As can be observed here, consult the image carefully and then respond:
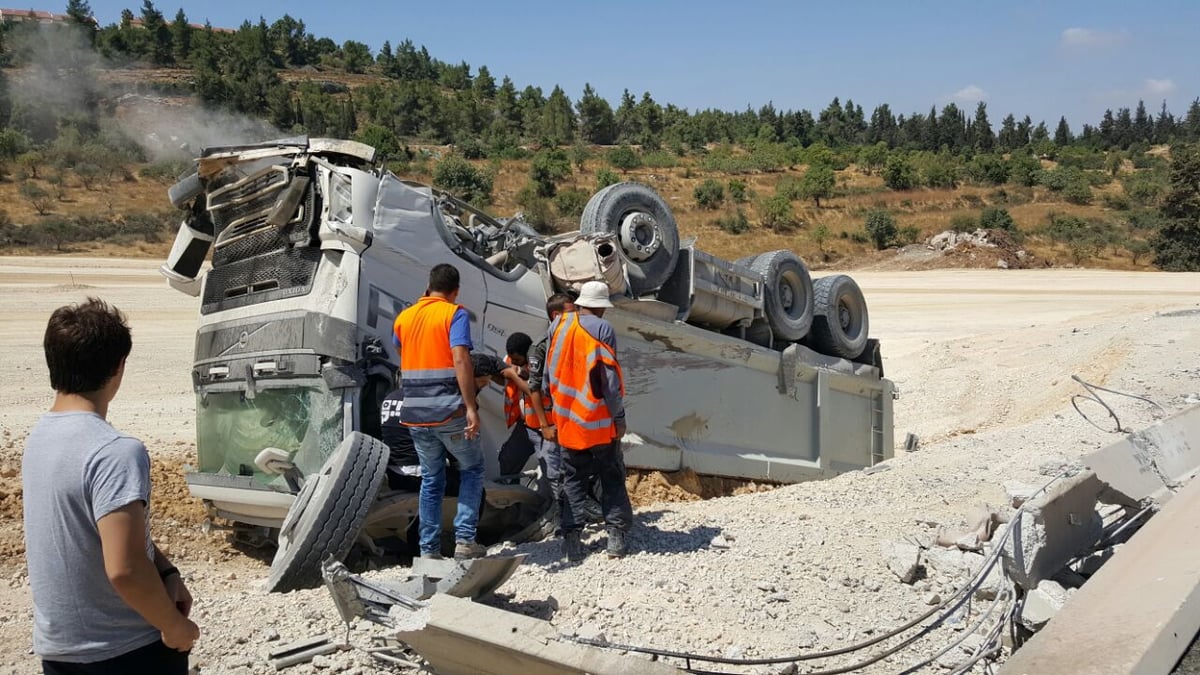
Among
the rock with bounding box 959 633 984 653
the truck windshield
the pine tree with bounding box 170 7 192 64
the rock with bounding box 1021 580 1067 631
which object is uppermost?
the pine tree with bounding box 170 7 192 64

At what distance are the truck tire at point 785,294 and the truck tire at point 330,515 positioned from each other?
12.6 feet

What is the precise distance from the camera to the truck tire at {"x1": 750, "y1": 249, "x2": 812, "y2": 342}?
24.9ft

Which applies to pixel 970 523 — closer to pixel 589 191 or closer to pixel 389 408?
pixel 389 408

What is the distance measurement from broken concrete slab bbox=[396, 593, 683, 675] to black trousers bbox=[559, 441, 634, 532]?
150 centimetres

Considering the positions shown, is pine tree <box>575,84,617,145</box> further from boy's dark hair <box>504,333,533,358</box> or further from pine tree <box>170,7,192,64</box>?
boy's dark hair <box>504,333,533,358</box>

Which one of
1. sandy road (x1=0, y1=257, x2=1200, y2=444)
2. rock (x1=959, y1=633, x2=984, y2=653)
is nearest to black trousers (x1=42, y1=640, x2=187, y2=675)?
rock (x1=959, y1=633, x2=984, y2=653)

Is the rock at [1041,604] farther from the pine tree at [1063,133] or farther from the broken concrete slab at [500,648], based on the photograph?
the pine tree at [1063,133]

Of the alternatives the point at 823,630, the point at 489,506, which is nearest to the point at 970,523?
the point at 823,630

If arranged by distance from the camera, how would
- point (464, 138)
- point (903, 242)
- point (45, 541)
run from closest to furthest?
point (45, 541), point (903, 242), point (464, 138)

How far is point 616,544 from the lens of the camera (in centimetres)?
468

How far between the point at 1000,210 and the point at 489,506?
130 feet

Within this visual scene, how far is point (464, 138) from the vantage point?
5575 centimetres

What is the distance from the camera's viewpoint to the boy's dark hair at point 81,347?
2.15m

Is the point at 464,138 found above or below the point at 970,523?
above
